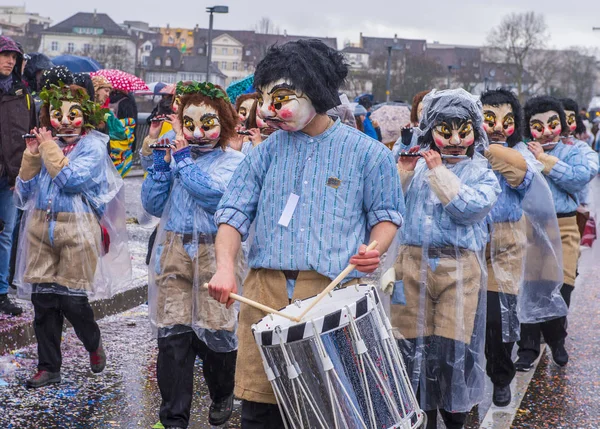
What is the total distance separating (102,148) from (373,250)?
2.75m

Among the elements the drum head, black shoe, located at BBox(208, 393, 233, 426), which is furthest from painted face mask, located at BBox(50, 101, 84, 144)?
the drum head

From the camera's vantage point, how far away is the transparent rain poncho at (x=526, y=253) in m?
5.62

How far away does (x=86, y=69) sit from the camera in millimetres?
11398

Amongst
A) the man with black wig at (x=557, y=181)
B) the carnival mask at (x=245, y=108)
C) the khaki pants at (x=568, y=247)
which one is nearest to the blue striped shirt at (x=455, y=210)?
the man with black wig at (x=557, y=181)

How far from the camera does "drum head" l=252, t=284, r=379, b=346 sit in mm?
3186

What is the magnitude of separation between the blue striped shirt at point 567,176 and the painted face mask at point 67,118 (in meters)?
3.12

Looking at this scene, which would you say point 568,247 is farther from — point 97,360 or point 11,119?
A: point 11,119

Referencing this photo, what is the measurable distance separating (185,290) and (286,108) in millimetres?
1606

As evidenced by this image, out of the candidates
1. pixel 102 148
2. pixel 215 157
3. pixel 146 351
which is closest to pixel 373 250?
pixel 215 157

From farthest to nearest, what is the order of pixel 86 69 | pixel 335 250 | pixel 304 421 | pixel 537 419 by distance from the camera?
pixel 86 69
pixel 537 419
pixel 335 250
pixel 304 421

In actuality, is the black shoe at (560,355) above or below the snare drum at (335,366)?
below

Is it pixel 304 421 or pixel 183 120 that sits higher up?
pixel 183 120

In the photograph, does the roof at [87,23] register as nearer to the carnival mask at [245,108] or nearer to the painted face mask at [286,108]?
the carnival mask at [245,108]

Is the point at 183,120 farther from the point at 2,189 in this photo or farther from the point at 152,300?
the point at 2,189
